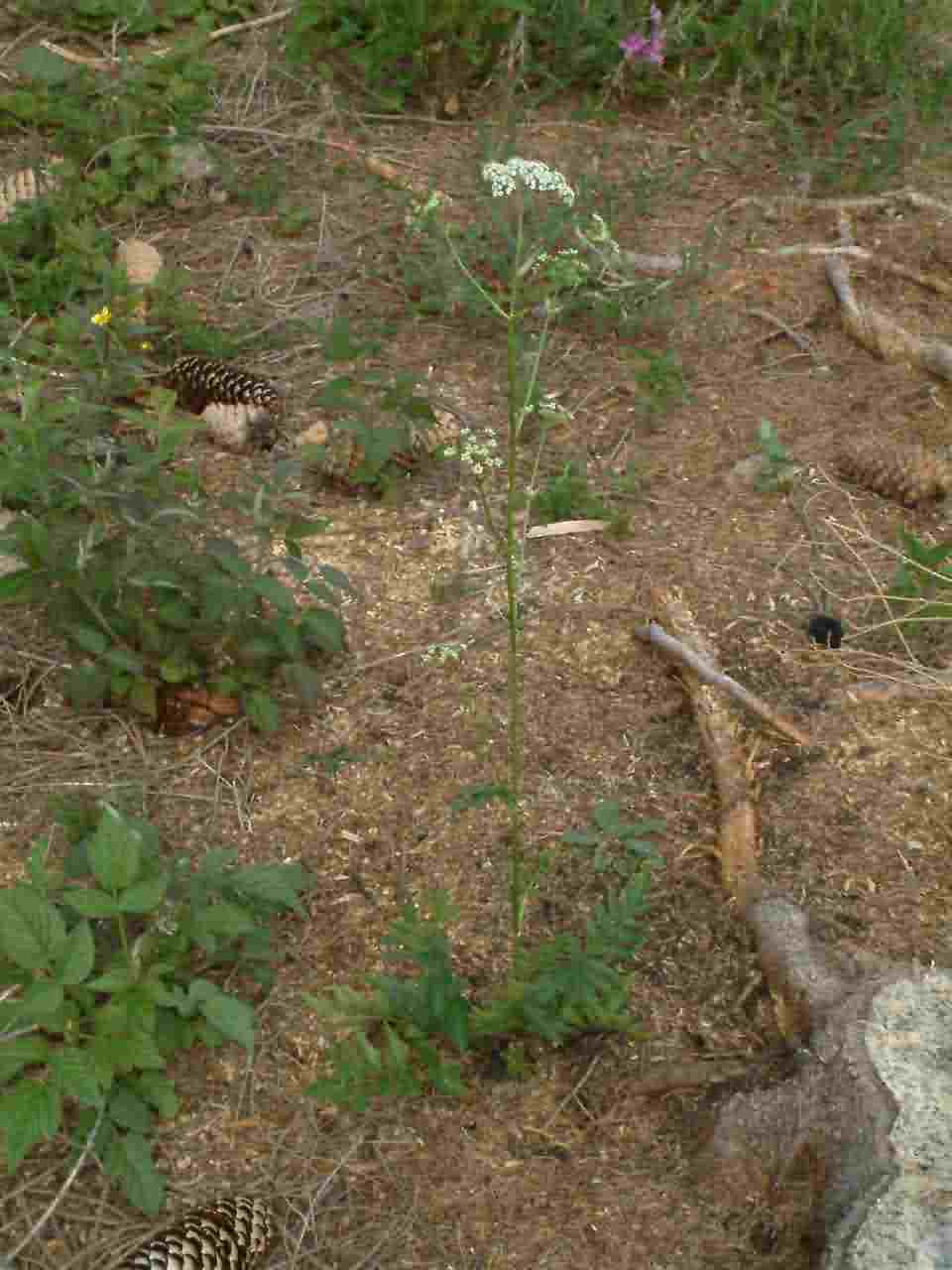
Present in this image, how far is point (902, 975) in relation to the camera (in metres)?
2.35

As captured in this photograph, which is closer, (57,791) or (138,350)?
(57,791)

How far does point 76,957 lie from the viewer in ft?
7.25

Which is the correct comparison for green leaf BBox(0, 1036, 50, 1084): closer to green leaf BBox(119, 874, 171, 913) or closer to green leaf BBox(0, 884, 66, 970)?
green leaf BBox(0, 884, 66, 970)

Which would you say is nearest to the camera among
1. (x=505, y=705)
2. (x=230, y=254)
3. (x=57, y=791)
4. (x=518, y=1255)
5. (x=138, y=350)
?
(x=518, y=1255)

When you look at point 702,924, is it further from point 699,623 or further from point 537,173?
point 537,173

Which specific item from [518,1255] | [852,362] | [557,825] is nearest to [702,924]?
[557,825]

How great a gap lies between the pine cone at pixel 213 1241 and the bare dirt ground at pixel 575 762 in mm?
63

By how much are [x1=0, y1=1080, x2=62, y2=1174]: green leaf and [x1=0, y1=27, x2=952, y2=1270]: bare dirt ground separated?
23 centimetres

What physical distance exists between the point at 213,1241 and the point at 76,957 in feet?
1.48

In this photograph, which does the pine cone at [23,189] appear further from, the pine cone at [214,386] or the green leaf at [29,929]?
the green leaf at [29,929]

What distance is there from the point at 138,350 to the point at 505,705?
60.1 inches

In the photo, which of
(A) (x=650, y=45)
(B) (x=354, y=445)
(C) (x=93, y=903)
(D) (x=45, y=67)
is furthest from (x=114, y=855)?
(A) (x=650, y=45)

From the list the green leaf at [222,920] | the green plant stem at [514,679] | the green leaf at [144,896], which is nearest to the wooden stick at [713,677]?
the green plant stem at [514,679]

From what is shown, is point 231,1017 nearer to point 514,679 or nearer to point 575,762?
point 514,679
